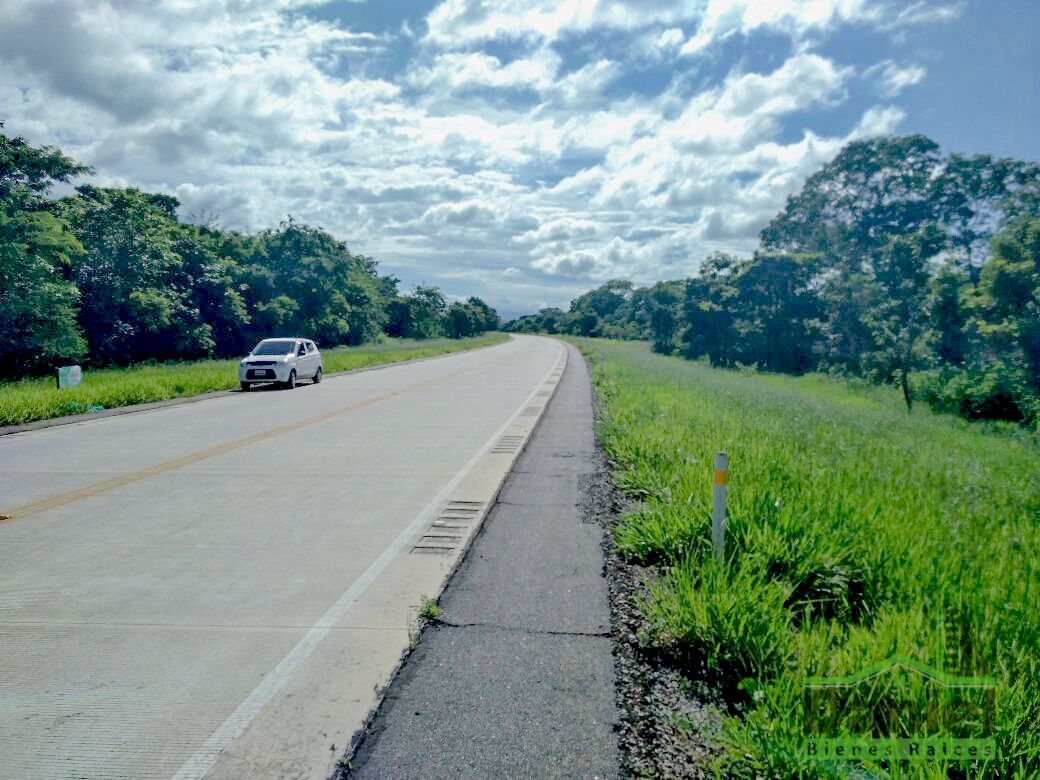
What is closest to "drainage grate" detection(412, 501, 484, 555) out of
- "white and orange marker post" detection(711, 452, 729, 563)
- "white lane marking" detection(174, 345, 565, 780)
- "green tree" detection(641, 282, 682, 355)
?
"white lane marking" detection(174, 345, 565, 780)

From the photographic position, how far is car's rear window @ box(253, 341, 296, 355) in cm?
2303

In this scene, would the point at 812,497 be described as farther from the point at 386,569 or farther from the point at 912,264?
the point at 912,264

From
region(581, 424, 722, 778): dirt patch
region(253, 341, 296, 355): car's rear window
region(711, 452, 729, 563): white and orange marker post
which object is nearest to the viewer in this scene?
region(581, 424, 722, 778): dirt patch

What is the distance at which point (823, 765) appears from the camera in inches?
111

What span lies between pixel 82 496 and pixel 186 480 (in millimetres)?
1174

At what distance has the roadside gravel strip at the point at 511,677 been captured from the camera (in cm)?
307

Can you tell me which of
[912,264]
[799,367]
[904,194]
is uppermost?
[904,194]

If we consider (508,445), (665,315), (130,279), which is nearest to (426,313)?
(665,315)

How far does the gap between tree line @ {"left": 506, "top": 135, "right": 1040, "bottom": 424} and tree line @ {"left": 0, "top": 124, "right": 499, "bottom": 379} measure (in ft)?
112

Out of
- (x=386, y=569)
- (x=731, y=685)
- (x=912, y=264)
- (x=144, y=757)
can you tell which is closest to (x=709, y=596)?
(x=731, y=685)

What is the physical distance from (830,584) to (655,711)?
2109 millimetres

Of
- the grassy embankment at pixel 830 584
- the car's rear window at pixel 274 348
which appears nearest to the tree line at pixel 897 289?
the grassy embankment at pixel 830 584

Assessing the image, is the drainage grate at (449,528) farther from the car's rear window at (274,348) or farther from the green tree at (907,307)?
the green tree at (907,307)

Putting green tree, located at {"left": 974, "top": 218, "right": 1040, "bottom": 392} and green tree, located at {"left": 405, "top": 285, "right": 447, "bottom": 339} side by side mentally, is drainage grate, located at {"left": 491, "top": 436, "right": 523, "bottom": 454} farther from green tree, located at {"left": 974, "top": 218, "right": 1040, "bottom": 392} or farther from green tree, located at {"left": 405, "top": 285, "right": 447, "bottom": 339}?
green tree, located at {"left": 405, "top": 285, "right": 447, "bottom": 339}
